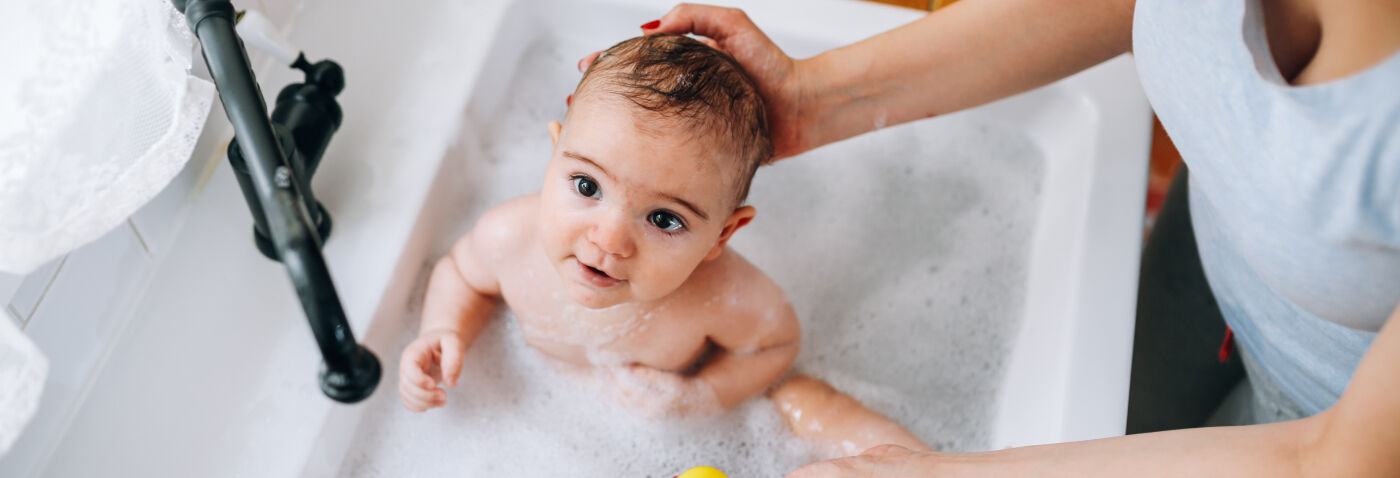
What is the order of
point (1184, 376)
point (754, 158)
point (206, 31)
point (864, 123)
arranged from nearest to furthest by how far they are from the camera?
point (206, 31) < point (754, 158) < point (864, 123) < point (1184, 376)

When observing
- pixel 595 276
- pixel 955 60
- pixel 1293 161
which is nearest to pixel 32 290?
pixel 595 276

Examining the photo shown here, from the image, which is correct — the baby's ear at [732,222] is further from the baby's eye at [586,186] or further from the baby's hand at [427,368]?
the baby's hand at [427,368]

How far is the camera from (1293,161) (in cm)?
60

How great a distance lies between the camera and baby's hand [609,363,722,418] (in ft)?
3.34

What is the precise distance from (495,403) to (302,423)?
0.67ft

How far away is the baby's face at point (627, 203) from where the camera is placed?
0.78 m

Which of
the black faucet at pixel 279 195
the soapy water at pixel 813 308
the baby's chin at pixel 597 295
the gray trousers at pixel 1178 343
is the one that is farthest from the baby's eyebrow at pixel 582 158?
the gray trousers at pixel 1178 343

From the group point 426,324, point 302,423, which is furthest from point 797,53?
point 302,423

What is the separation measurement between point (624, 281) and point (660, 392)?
208 millimetres

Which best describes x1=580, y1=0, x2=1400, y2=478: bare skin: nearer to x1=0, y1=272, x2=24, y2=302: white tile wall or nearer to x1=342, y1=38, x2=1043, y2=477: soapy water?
x1=342, y1=38, x2=1043, y2=477: soapy water

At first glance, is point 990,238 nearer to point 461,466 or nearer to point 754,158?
point 754,158

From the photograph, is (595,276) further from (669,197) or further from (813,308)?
(813,308)

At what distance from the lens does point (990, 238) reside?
118cm

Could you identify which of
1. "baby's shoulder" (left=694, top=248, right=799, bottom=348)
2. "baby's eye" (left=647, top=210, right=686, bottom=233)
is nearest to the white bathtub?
"baby's shoulder" (left=694, top=248, right=799, bottom=348)
